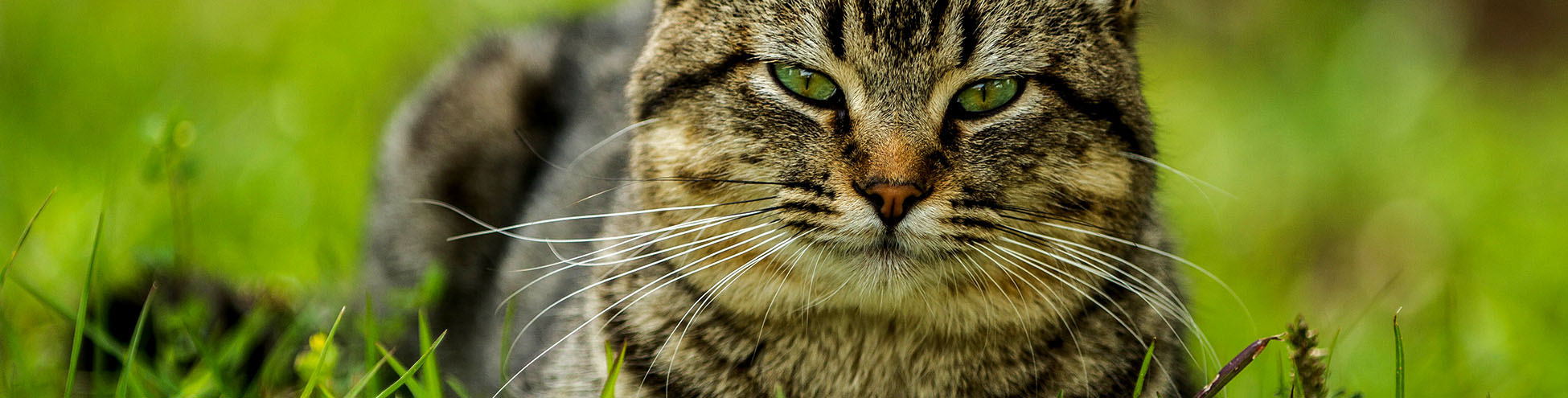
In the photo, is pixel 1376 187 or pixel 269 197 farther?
pixel 1376 187

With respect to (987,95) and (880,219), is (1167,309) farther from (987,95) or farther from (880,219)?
(880,219)

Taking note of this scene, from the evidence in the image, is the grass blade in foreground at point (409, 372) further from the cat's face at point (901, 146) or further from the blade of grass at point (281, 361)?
the blade of grass at point (281, 361)

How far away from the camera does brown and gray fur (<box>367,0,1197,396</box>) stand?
188 centimetres

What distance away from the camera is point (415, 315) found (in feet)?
11.0

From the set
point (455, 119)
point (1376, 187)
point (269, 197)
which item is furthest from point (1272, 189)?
point (269, 197)

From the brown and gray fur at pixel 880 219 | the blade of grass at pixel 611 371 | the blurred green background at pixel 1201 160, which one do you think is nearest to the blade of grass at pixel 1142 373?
the brown and gray fur at pixel 880 219

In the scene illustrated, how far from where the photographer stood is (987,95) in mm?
1969

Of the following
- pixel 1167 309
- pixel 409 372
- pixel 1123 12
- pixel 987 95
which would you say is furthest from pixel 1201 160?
pixel 409 372

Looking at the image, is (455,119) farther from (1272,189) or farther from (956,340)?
(1272,189)

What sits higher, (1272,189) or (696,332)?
(696,332)

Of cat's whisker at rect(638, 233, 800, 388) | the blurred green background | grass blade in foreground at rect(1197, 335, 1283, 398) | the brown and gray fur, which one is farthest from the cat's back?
grass blade in foreground at rect(1197, 335, 1283, 398)

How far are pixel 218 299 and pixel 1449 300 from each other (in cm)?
284

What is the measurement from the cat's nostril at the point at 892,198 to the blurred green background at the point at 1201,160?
725 mm

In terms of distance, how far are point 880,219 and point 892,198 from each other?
0.04 meters
